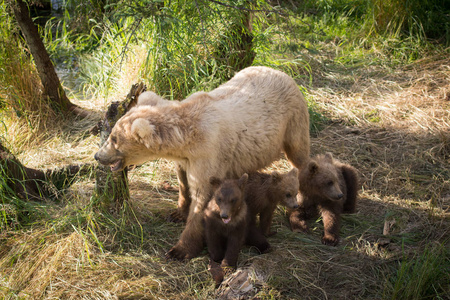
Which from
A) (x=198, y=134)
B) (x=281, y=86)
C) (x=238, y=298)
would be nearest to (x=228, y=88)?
(x=281, y=86)

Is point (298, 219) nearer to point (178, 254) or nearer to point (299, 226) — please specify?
point (299, 226)

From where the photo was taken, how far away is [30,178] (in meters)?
5.37

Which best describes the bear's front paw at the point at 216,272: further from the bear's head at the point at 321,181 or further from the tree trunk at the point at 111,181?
the bear's head at the point at 321,181

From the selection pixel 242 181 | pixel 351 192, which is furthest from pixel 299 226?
pixel 242 181

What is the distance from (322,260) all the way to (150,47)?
4.52 meters

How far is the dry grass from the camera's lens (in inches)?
156

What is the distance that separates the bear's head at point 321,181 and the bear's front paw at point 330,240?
1.41 ft

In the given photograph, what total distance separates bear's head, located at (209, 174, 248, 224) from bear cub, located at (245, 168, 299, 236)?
1.00ft

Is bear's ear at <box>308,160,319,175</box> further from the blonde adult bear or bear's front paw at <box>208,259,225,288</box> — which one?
bear's front paw at <box>208,259,225,288</box>

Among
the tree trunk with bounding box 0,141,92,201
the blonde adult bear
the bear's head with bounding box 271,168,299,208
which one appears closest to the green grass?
the tree trunk with bounding box 0,141,92,201

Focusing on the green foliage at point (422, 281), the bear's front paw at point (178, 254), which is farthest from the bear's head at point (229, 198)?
the green foliage at point (422, 281)

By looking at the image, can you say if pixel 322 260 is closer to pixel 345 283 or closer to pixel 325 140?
pixel 345 283

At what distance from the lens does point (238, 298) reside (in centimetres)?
382

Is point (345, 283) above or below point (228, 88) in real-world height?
below
